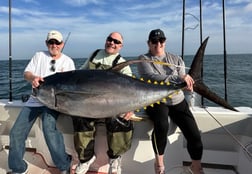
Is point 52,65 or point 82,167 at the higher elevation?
point 52,65

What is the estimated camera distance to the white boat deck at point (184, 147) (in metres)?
2.76

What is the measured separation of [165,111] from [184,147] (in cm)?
68

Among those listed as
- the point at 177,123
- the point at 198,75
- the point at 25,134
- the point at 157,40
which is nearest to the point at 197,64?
the point at 198,75

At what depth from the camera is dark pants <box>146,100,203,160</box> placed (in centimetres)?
249

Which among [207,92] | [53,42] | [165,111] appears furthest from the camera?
[53,42]

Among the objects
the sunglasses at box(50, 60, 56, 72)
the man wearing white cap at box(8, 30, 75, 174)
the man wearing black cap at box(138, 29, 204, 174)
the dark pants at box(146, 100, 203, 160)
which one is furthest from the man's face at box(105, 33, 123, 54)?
the dark pants at box(146, 100, 203, 160)

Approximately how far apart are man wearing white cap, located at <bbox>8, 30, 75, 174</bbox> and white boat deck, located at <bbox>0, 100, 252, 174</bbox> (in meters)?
0.21

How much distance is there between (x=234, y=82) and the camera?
14211 mm

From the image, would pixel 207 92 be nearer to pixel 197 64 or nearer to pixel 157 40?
pixel 197 64

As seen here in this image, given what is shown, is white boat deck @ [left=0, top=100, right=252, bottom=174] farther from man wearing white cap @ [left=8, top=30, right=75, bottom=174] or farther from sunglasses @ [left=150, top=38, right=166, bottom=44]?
sunglasses @ [left=150, top=38, right=166, bottom=44]

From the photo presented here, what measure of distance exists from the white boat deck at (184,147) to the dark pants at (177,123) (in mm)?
205

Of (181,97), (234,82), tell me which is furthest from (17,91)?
(234,82)

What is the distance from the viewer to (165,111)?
2.56 metres

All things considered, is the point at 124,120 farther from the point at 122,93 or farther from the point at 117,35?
the point at 117,35
